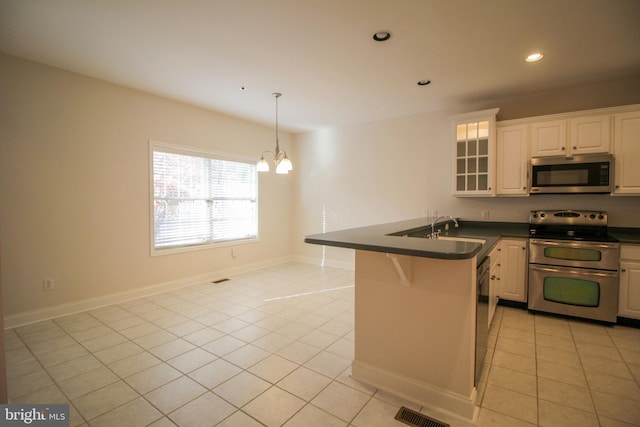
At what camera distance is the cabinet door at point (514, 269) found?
3449 mm

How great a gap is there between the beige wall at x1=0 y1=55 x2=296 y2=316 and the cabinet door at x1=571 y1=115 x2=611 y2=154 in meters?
4.82

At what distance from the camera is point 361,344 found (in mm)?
2146

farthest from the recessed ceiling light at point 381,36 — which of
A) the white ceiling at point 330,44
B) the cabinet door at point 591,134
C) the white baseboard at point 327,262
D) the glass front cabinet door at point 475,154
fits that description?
the white baseboard at point 327,262

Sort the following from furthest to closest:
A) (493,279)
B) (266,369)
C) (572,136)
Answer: (572,136)
(493,279)
(266,369)

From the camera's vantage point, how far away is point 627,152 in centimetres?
312

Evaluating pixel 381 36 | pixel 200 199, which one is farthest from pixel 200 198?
pixel 381 36

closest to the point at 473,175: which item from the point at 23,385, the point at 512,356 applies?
the point at 512,356

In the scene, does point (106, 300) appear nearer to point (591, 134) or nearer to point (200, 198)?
point (200, 198)

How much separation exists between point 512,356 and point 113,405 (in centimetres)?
296

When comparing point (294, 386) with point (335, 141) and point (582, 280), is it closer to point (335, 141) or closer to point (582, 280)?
point (582, 280)

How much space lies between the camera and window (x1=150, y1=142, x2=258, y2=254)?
163 inches

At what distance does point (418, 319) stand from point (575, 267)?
94.7 inches

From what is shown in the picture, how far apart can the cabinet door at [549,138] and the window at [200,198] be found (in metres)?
4.22
